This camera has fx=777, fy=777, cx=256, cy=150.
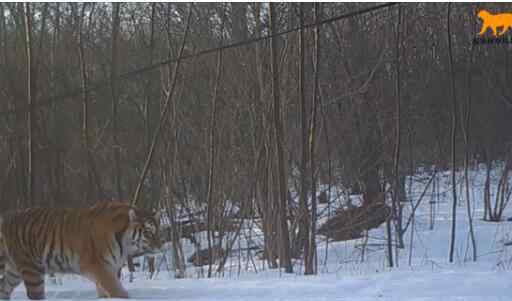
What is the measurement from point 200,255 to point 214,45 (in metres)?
3.17

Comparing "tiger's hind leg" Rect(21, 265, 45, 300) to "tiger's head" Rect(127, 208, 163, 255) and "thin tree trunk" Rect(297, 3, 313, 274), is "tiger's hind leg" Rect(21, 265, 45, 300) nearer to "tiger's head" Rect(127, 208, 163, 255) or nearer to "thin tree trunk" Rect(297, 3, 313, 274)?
"tiger's head" Rect(127, 208, 163, 255)

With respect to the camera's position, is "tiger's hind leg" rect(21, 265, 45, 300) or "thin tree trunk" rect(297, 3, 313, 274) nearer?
"tiger's hind leg" rect(21, 265, 45, 300)

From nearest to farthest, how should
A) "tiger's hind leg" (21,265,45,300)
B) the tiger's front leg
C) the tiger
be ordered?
the tiger → "tiger's hind leg" (21,265,45,300) → the tiger's front leg

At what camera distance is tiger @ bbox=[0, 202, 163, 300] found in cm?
634

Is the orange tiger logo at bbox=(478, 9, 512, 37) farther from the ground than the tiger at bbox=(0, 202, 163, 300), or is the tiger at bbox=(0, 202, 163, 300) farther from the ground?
the orange tiger logo at bbox=(478, 9, 512, 37)

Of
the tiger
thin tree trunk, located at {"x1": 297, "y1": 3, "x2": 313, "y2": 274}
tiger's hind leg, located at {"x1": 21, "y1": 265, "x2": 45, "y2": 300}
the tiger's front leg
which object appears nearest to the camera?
the tiger

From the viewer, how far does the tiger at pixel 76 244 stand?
6336mm

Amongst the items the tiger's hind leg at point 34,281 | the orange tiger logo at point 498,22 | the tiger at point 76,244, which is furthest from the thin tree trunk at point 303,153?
the tiger's hind leg at point 34,281

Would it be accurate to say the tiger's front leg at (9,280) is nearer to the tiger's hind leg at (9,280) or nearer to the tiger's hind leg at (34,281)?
the tiger's hind leg at (9,280)

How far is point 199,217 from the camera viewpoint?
11.8 metres

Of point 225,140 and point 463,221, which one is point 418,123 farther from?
point 225,140

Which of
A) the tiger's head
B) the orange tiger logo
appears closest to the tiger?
the tiger's head

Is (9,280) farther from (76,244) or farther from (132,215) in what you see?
(132,215)

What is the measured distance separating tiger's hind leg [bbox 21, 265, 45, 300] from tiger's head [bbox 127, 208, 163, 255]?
80 cm
